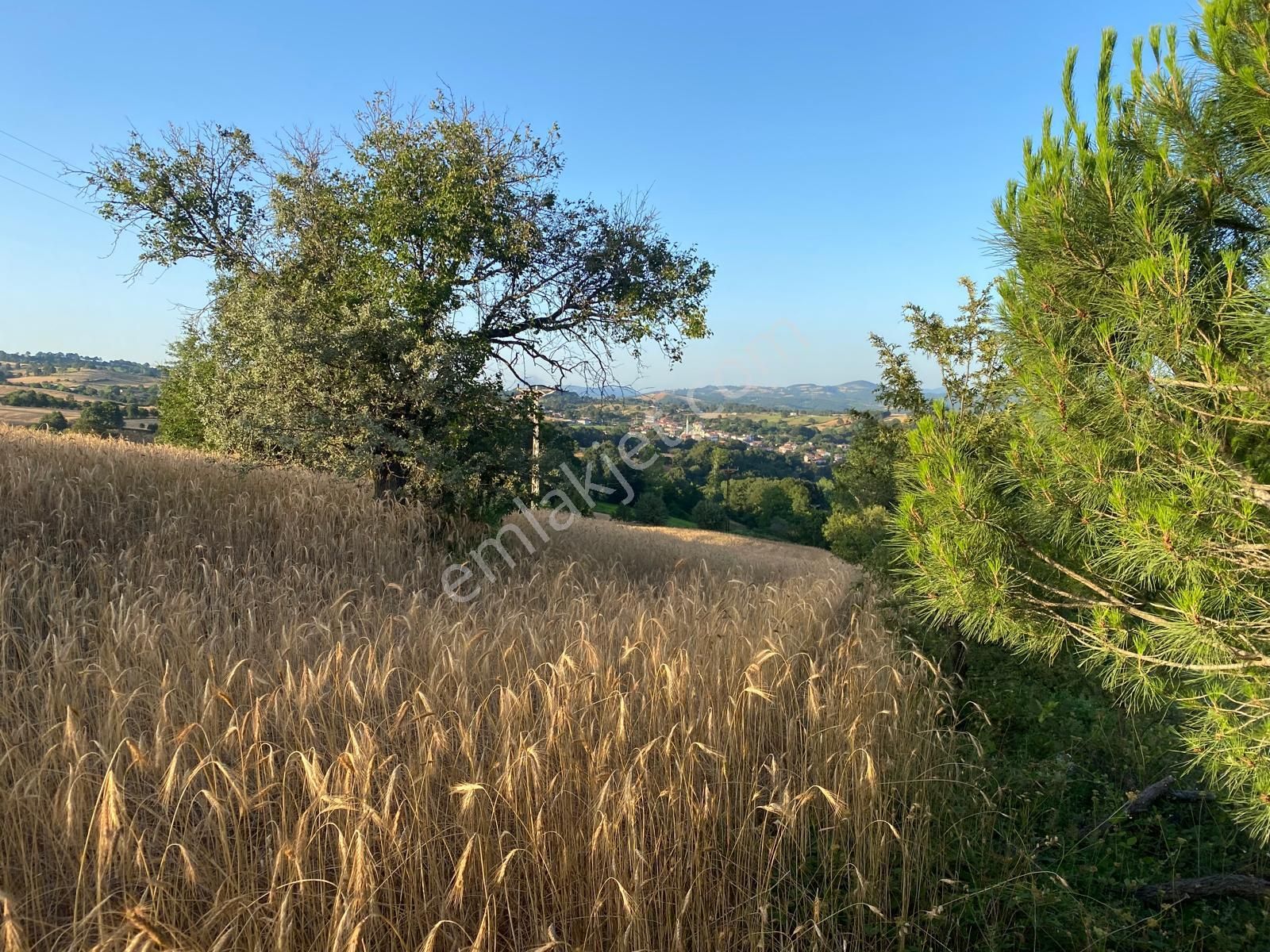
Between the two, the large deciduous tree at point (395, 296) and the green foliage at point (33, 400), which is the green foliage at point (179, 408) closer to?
the large deciduous tree at point (395, 296)

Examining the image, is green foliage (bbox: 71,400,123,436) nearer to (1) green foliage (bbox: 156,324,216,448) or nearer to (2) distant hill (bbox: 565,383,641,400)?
(1) green foliage (bbox: 156,324,216,448)

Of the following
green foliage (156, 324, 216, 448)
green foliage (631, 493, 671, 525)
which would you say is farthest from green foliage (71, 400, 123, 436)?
green foliage (631, 493, 671, 525)

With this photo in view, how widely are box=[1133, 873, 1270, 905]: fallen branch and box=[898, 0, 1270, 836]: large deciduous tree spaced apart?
43 cm

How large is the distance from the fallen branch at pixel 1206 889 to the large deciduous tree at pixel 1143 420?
0.43 m

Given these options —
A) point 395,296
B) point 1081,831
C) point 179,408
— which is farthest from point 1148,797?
point 179,408

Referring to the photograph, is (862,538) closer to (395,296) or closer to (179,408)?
(395,296)

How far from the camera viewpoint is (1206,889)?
2.85 m

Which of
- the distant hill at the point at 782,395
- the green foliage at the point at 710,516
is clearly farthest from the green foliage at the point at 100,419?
the green foliage at the point at 710,516

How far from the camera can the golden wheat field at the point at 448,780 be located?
5.90 feet

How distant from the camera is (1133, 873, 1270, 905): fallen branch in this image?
2.80 meters

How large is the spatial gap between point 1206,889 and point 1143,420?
215cm

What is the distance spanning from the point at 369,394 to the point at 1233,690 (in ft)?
27.4

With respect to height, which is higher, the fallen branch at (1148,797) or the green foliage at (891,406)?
the green foliage at (891,406)

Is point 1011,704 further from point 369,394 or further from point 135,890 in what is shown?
point 369,394
